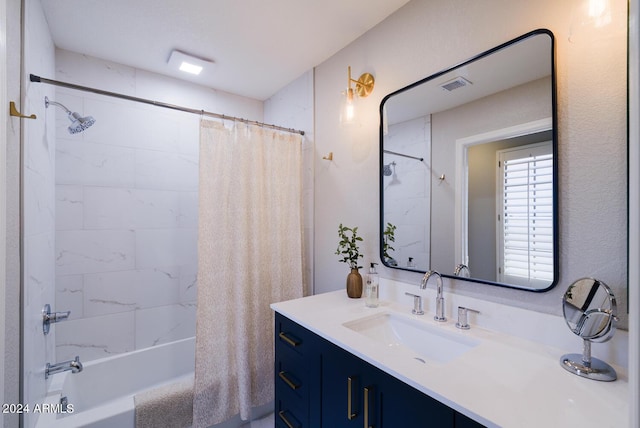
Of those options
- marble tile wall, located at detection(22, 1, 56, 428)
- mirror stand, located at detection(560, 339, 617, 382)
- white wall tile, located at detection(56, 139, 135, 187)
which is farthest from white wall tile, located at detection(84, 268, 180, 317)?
mirror stand, located at detection(560, 339, 617, 382)

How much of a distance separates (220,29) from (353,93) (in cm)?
88

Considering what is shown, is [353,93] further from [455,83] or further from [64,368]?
[64,368]

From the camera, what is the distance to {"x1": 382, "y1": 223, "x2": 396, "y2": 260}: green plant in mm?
1658

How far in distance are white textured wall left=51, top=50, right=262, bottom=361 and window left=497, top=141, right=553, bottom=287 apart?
7.30 feet

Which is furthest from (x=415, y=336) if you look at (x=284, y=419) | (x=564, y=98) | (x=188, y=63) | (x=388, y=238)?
(x=188, y=63)

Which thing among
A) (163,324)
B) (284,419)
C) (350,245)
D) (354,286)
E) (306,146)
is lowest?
(284,419)

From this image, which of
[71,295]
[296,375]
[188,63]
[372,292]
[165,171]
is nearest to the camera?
[296,375]

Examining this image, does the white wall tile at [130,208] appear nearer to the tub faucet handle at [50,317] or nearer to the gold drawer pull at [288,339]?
the tub faucet handle at [50,317]

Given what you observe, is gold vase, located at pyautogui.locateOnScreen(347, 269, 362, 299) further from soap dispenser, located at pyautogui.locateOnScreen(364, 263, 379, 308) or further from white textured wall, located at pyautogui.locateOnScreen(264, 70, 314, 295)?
white textured wall, located at pyautogui.locateOnScreen(264, 70, 314, 295)

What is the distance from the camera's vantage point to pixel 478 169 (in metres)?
1.31

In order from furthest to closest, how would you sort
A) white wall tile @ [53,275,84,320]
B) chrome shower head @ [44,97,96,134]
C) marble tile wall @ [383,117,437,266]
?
white wall tile @ [53,275,84,320] < chrome shower head @ [44,97,96,134] < marble tile wall @ [383,117,437,266]

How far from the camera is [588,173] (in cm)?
100

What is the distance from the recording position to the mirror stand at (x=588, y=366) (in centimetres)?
87

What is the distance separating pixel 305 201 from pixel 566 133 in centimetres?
161
